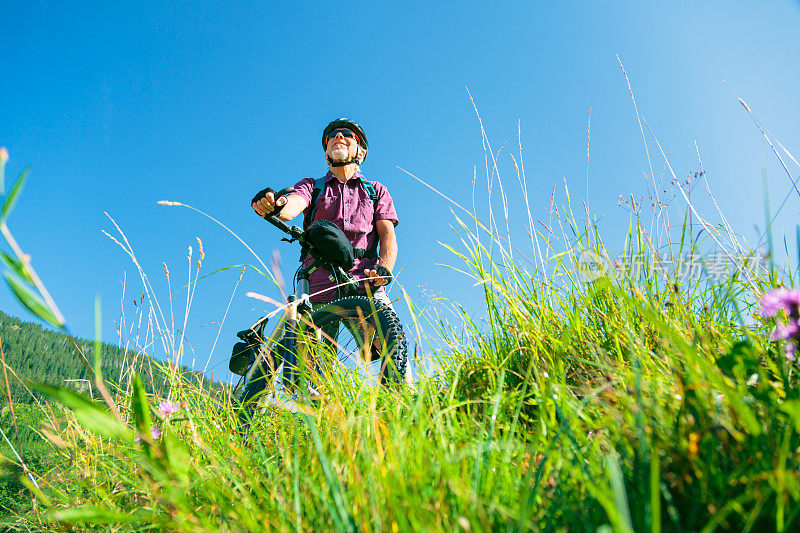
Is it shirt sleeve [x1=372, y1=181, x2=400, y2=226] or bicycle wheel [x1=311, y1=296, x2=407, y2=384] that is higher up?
shirt sleeve [x1=372, y1=181, x2=400, y2=226]

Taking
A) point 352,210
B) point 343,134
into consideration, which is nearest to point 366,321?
point 352,210

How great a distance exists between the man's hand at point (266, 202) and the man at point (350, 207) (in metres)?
0.64

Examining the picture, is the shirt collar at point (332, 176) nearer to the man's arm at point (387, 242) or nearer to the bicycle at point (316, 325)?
the man's arm at point (387, 242)

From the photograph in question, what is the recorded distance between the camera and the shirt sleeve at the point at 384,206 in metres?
3.78

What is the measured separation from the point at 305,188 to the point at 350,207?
43cm

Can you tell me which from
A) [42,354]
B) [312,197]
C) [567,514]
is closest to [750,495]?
[567,514]

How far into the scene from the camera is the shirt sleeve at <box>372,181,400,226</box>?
3.78 metres

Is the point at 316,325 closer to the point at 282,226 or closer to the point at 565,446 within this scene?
the point at 282,226

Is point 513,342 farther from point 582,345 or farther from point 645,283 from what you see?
point 645,283

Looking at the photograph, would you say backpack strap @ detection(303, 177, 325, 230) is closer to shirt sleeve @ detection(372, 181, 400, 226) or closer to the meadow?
shirt sleeve @ detection(372, 181, 400, 226)

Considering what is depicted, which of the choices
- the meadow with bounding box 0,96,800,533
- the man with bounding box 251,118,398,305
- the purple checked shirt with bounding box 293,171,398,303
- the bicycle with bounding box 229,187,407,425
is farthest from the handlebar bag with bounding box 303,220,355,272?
the meadow with bounding box 0,96,800,533

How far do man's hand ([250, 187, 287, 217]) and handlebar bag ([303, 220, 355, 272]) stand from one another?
0.26 metres

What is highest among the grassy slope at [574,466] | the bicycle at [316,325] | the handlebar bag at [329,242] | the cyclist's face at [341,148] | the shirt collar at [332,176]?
the cyclist's face at [341,148]

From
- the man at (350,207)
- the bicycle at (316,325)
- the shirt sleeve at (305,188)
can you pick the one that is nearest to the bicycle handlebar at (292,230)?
the bicycle at (316,325)
